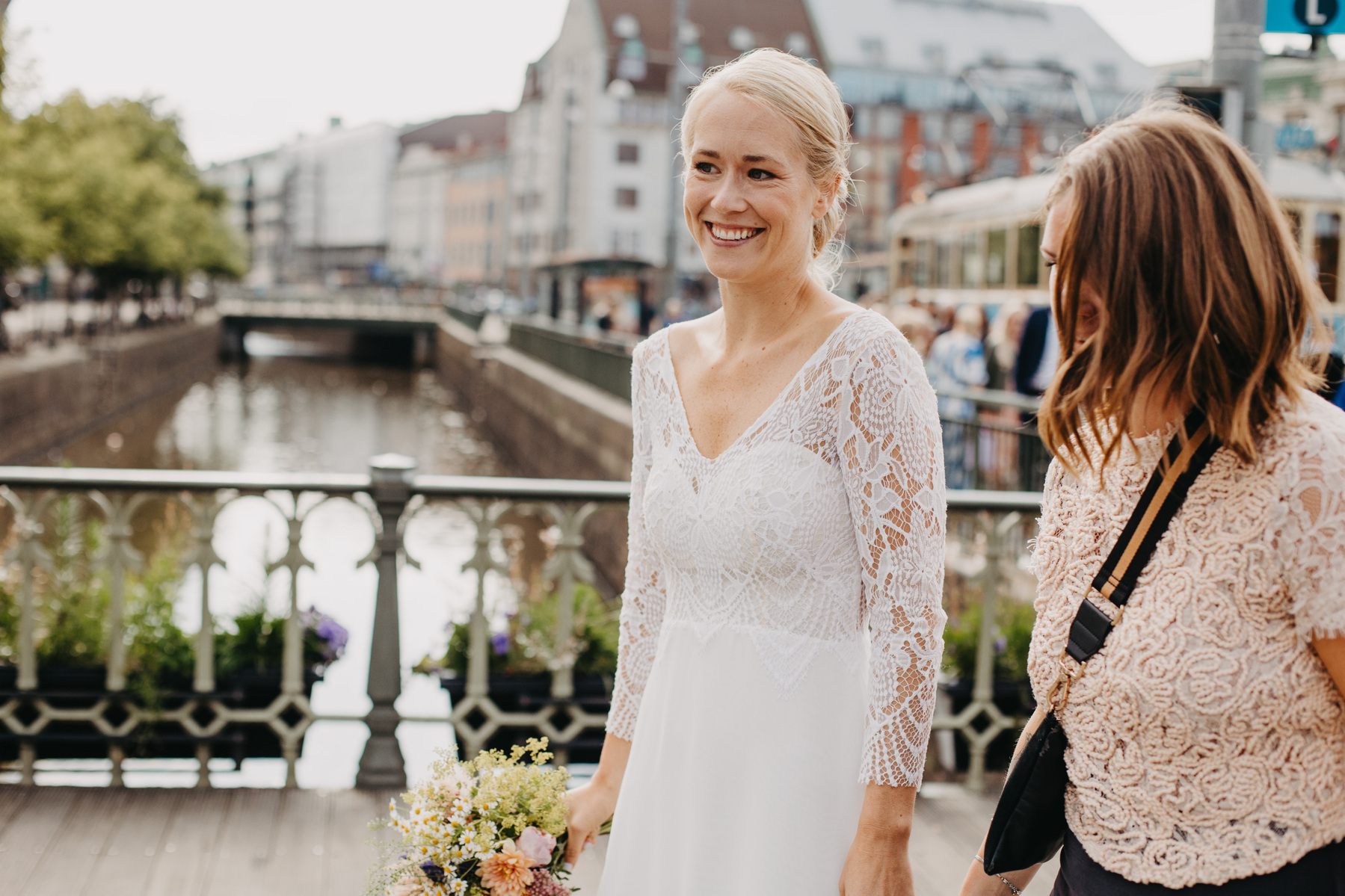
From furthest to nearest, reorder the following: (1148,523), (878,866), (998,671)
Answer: (998,671), (878,866), (1148,523)

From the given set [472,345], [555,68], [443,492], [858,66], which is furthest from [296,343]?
[443,492]

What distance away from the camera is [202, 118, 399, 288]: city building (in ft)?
370

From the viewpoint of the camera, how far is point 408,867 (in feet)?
6.18

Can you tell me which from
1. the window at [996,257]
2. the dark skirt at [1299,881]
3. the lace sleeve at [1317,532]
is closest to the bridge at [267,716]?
the dark skirt at [1299,881]

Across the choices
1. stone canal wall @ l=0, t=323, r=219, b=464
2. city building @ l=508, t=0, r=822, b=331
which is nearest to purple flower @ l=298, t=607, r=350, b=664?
stone canal wall @ l=0, t=323, r=219, b=464

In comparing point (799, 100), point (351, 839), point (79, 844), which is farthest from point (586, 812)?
point (79, 844)

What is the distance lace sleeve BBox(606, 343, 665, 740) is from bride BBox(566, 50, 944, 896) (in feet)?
0.41

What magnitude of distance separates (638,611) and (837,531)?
481 mm

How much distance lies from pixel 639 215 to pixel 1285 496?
70.0 m

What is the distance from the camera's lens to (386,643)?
4.32 m

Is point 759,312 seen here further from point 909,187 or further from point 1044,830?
point 909,187

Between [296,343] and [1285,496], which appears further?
[296,343]

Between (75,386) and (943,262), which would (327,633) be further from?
(75,386)

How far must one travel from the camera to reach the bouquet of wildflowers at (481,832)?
184 cm
